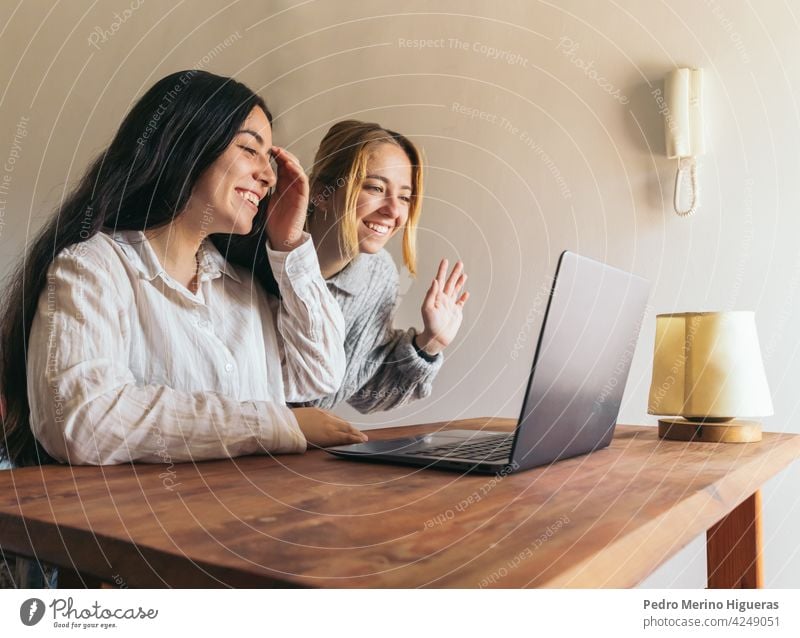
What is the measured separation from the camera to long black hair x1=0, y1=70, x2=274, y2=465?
0.74 meters

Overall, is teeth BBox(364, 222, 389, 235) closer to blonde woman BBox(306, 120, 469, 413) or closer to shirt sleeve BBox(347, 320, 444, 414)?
blonde woman BBox(306, 120, 469, 413)

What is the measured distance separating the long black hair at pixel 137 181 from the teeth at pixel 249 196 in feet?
0.17

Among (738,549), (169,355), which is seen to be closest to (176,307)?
(169,355)

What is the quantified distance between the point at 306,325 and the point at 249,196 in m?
0.17

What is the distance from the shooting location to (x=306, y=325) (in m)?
0.89

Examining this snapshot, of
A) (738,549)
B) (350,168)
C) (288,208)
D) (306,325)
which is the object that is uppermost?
(350,168)

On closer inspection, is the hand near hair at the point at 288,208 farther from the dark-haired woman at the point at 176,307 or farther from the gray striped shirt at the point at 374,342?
the gray striped shirt at the point at 374,342

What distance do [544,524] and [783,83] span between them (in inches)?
38.9

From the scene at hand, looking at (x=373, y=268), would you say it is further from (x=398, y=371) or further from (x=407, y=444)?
(x=407, y=444)

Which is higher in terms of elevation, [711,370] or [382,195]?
[382,195]

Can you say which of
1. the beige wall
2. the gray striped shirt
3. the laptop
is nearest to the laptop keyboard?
the laptop

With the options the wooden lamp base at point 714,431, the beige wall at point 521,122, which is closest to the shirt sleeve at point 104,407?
the wooden lamp base at point 714,431
